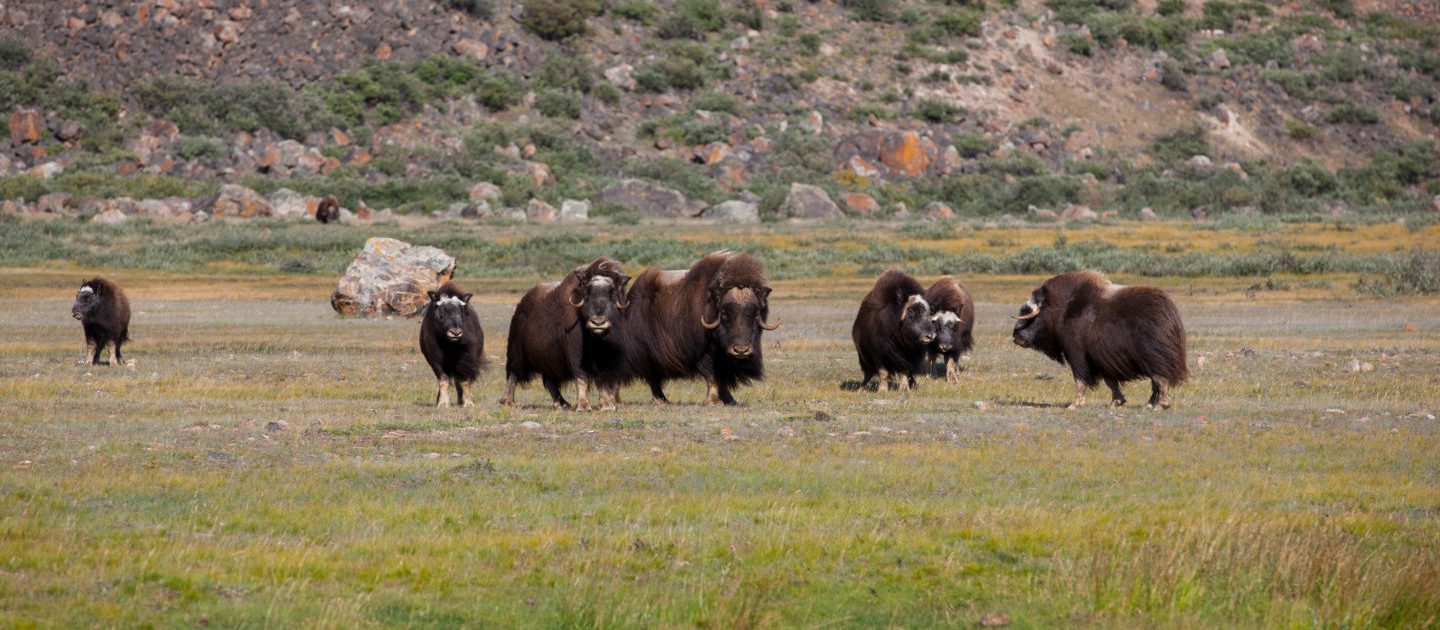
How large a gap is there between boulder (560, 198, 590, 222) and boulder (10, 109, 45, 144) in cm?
2961

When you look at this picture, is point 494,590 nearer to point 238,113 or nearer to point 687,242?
point 687,242

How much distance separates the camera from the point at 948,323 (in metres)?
21.0

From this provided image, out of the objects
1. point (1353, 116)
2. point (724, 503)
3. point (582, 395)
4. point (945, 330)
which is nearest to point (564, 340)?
point (582, 395)

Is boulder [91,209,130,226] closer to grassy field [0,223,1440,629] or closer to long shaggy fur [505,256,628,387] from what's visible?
grassy field [0,223,1440,629]

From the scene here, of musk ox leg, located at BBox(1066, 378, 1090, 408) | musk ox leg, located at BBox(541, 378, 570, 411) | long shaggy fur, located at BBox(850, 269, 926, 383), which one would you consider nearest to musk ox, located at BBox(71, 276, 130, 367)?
musk ox leg, located at BBox(541, 378, 570, 411)

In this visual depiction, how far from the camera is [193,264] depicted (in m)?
53.9

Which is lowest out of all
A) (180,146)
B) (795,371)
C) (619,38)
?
(795,371)

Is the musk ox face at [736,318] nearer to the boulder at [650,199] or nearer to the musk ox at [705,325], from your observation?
the musk ox at [705,325]

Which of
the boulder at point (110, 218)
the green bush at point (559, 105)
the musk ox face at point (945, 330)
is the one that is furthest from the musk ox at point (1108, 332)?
the green bush at point (559, 105)

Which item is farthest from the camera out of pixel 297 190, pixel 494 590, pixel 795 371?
pixel 297 190

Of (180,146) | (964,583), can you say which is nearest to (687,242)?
(180,146)

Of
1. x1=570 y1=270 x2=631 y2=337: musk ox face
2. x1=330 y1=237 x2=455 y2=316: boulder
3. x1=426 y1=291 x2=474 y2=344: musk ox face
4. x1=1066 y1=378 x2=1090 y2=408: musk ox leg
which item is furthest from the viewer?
x1=330 y1=237 x2=455 y2=316: boulder

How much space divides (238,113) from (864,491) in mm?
74782

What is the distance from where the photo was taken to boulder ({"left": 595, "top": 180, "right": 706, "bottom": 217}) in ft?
238
